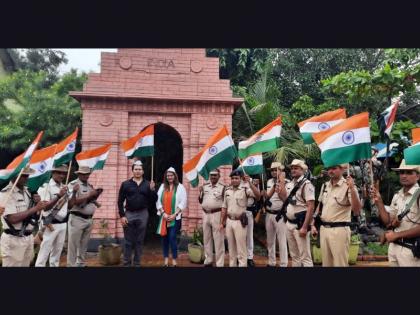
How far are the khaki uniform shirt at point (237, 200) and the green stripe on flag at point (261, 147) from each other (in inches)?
25.4

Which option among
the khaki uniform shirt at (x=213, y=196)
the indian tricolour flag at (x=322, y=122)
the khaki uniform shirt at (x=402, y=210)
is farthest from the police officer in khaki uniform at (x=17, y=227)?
the khaki uniform shirt at (x=402, y=210)

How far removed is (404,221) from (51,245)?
5.12m

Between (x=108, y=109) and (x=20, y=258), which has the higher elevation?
(x=108, y=109)

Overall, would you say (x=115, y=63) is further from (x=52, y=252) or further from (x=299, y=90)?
(x=299, y=90)

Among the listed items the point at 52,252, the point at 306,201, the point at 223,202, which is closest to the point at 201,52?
the point at 223,202

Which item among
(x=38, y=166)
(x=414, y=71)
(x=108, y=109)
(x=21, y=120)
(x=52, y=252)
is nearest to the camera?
(x=38, y=166)

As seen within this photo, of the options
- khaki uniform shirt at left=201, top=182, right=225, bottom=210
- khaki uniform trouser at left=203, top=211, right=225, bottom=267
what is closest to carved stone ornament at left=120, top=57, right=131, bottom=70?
khaki uniform shirt at left=201, top=182, right=225, bottom=210

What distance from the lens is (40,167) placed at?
217 inches

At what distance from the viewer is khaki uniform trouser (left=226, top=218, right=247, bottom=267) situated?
620cm

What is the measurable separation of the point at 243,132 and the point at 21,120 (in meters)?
6.61

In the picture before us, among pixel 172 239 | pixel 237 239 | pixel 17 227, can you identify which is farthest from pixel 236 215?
pixel 17 227

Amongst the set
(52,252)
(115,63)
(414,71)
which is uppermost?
(115,63)

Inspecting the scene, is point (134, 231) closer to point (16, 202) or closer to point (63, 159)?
point (63, 159)

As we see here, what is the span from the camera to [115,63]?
8641 mm
